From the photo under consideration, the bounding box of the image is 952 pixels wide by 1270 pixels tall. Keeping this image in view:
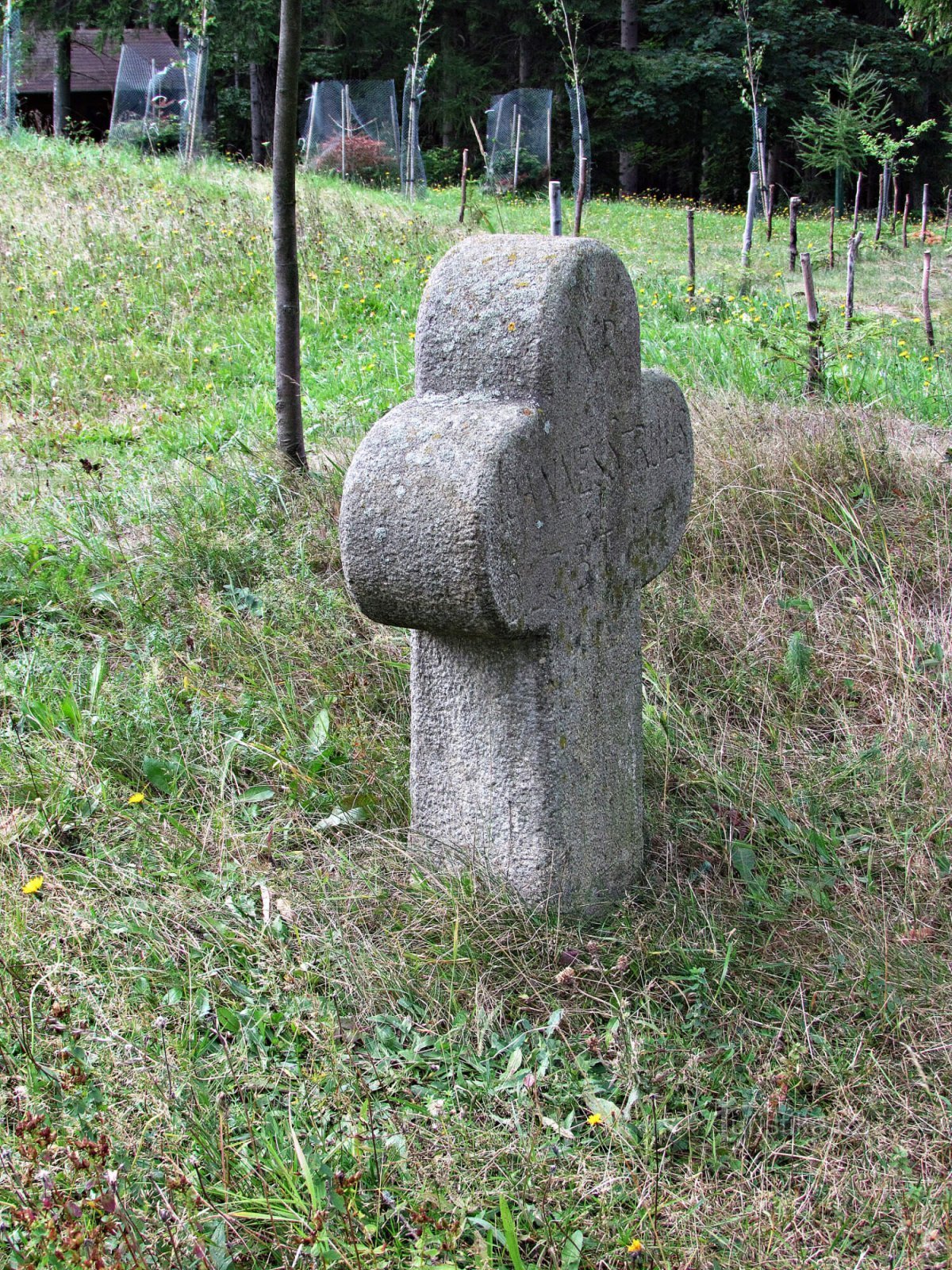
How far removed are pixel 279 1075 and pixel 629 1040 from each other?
25.4 inches

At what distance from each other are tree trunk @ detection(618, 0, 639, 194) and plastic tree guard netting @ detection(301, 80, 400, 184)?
31.9 ft

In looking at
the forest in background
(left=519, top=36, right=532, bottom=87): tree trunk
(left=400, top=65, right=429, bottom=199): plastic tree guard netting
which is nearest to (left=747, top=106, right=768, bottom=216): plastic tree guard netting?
(left=400, top=65, right=429, bottom=199): plastic tree guard netting

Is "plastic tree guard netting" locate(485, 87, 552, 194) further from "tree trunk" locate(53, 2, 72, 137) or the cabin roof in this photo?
the cabin roof

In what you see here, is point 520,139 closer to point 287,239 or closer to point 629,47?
point 629,47

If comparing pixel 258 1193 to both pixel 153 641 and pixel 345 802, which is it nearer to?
pixel 345 802

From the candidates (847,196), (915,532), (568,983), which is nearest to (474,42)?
(847,196)

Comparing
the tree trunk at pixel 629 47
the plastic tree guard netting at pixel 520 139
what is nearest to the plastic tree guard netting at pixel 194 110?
the plastic tree guard netting at pixel 520 139

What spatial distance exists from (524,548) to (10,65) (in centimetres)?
1891

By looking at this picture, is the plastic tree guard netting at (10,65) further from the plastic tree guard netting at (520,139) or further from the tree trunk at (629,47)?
the tree trunk at (629,47)

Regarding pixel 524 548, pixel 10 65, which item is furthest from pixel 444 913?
pixel 10 65

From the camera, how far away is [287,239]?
4262 millimetres

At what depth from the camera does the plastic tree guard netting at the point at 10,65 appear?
1688 cm

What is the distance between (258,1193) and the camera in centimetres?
173

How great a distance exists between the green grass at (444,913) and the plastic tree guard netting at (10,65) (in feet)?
48.7
